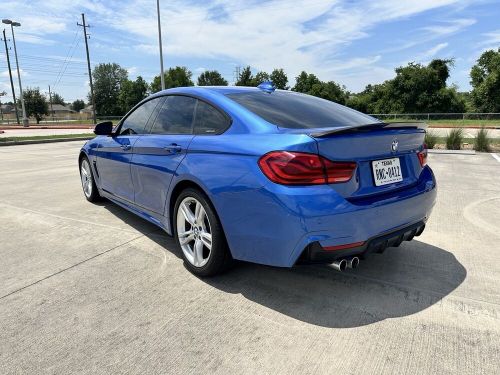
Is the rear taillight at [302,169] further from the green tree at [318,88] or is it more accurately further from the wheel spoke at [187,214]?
the green tree at [318,88]

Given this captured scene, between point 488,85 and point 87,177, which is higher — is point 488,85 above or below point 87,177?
above

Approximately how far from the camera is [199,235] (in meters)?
3.18

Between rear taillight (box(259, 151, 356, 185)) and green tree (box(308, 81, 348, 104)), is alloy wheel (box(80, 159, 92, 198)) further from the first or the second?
green tree (box(308, 81, 348, 104))

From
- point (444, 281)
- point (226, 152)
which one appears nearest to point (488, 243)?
point (444, 281)

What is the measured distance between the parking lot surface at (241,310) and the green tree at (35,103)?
70977mm

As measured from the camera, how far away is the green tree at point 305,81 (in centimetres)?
7481

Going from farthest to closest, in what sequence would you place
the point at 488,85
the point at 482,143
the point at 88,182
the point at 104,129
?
the point at 488,85 < the point at 482,143 < the point at 88,182 < the point at 104,129

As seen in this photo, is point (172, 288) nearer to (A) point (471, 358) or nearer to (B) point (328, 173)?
(B) point (328, 173)

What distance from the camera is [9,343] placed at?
239 cm

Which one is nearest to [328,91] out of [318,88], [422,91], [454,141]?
[318,88]

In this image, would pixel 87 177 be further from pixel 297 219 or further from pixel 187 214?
pixel 297 219

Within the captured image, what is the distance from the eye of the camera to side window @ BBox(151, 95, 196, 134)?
3.45m

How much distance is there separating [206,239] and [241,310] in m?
0.65

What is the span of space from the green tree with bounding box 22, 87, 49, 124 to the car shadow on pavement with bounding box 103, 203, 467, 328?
237 ft
